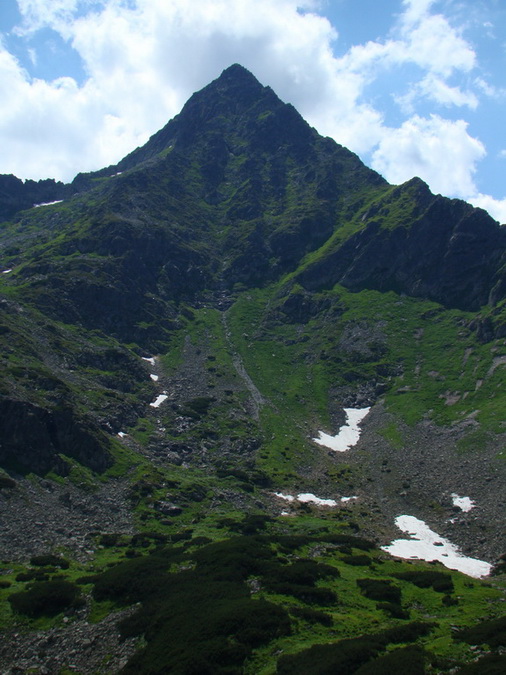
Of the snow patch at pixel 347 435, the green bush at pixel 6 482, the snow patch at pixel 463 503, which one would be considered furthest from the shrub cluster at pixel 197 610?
the snow patch at pixel 347 435

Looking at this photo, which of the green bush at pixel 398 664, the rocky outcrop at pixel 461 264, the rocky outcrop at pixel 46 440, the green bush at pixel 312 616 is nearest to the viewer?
the green bush at pixel 398 664

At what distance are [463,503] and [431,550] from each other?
16.2 m

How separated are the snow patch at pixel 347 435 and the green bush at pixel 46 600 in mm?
81640

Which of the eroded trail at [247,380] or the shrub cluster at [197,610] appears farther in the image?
the eroded trail at [247,380]

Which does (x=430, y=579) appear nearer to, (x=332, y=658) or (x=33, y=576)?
(x=332, y=658)

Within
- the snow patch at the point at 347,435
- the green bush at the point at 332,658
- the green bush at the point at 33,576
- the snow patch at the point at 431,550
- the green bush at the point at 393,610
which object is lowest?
the green bush at the point at 33,576

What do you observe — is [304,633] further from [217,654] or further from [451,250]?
[451,250]

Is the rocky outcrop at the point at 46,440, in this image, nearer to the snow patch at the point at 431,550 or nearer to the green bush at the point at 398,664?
the snow patch at the point at 431,550

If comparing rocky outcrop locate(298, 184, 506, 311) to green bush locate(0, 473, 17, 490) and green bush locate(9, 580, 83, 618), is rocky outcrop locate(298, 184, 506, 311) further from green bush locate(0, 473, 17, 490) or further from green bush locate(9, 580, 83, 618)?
green bush locate(9, 580, 83, 618)

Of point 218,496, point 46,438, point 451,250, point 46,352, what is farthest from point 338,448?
point 451,250

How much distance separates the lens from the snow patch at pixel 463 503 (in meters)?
84.1

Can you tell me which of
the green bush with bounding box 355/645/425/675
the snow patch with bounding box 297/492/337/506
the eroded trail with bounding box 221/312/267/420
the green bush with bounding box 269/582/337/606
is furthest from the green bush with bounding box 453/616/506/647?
the eroded trail with bounding box 221/312/267/420

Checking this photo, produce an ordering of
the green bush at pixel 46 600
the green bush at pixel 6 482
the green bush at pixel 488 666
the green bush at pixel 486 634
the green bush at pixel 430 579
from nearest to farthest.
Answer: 1. the green bush at pixel 488 666
2. the green bush at pixel 486 634
3. the green bush at pixel 46 600
4. the green bush at pixel 430 579
5. the green bush at pixel 6 482

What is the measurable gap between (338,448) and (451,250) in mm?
105221
